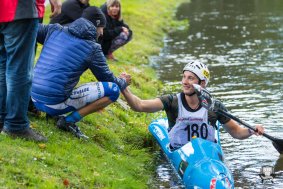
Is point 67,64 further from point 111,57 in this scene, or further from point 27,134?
point 111,57

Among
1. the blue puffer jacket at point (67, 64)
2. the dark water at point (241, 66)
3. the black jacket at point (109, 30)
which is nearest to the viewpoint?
the blue puffer jacket at point (67, 64)

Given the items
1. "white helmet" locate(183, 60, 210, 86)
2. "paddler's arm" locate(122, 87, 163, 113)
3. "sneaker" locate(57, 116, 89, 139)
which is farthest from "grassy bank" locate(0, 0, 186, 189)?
Answer: "white helmet" locate(183, 60, 210, 86)

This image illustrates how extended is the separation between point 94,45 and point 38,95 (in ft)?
3.55

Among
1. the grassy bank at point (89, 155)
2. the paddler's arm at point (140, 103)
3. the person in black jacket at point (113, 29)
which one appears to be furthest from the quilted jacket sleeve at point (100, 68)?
the person in black jacket at point (113, 29)

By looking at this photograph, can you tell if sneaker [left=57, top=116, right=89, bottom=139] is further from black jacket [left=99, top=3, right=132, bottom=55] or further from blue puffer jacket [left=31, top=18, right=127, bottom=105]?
black jacket [left=99, top=3, right=132, bottom=55]

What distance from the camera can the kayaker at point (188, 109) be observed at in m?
8.85

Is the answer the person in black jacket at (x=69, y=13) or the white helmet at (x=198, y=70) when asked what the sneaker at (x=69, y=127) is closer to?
the white helmet at (x=198, y=70)

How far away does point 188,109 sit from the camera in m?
8.96

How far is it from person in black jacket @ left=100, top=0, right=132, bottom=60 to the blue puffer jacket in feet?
21.8

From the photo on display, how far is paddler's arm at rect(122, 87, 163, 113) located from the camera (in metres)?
8.70

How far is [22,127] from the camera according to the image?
767 cm

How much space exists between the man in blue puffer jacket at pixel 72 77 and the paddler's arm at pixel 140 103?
139 millimetres

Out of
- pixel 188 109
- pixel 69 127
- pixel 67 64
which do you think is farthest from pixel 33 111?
pixel 188 109

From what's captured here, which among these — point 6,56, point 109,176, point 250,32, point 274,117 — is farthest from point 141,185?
point 250,32
